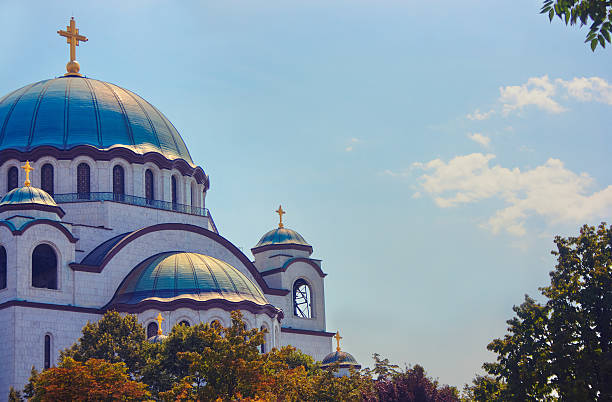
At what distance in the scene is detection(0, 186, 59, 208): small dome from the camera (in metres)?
38.2

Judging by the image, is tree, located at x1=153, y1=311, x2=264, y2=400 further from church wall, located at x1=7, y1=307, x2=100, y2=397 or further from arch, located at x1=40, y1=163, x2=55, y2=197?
arch, located at x1=40, y1=163, x2=55, y2=197

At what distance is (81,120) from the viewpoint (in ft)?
145

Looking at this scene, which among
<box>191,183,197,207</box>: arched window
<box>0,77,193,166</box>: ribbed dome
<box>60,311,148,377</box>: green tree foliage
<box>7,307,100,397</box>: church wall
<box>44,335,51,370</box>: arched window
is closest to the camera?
<box>60,311,148,377</box>: green tree foliage

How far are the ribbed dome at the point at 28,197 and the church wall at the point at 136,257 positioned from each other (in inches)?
135

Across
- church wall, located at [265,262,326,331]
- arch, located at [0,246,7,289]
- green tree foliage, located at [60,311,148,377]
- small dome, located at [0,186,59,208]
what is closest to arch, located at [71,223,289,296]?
church wall, located at [265,262,326,331]

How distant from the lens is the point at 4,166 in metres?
43.2

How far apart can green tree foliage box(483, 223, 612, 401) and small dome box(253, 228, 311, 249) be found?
22.2 m

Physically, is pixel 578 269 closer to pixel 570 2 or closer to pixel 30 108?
pixel 570 2

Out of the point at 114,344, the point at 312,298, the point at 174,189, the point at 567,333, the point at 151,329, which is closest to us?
the point at 567,333

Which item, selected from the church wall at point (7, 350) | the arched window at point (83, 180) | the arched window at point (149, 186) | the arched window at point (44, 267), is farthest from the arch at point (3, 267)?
the arched window at point (149, 186)

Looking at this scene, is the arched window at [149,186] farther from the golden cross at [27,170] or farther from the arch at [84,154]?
the golden cross at [27,170]

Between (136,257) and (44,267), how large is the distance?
13.2 feet

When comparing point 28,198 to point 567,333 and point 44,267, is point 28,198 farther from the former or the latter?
point 567,333

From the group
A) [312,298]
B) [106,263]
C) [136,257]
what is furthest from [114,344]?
[312,298]
